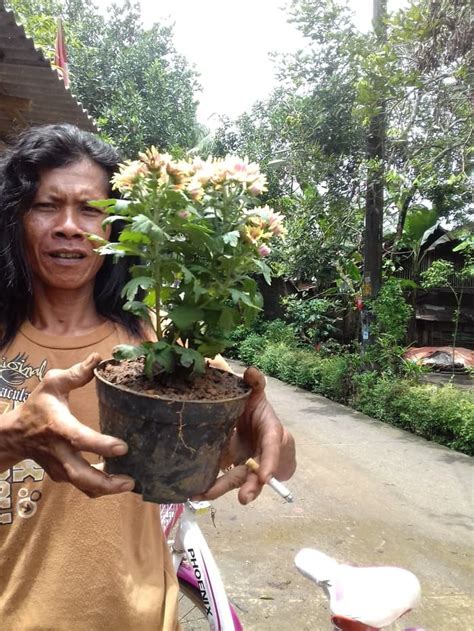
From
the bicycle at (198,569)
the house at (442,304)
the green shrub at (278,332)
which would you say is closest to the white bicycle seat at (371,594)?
the bicycle at (198,569)

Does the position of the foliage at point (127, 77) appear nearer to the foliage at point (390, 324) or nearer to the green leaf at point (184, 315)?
the foliage at point (390, 324)

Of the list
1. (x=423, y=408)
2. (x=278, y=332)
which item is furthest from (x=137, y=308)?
(x=278, y=332)

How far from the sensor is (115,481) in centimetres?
98

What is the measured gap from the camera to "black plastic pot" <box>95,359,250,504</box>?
970 mm

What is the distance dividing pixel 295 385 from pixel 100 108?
7749 millimetres

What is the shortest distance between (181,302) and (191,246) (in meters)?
0.11

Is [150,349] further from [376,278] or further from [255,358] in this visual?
[255,358]

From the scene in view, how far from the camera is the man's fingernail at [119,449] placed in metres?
0.95

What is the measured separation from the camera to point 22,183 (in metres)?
1.32

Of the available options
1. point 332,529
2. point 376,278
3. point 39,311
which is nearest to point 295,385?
point 376,278

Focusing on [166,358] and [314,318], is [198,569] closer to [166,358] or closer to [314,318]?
[166,358]

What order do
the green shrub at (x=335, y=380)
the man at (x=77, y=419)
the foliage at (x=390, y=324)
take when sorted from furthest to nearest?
the green shrub at (x=335, y=380) < the foliage at (x=390, y=324) < the man at (x=77, y=419)

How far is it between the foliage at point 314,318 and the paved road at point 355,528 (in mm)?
5451

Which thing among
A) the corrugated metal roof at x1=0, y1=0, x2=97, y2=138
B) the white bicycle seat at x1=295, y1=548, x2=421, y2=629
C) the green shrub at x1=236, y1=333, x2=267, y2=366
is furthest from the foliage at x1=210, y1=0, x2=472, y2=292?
the white bicycle seat at x1=295, y1=548, x2=421, y2=629
